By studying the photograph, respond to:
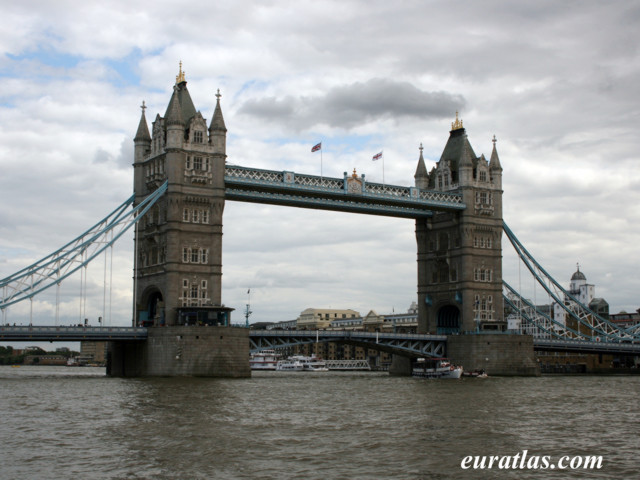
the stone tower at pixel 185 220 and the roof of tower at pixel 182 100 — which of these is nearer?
the stone tower at pixel 185 220

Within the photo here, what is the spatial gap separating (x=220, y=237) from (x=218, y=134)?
1125 cm

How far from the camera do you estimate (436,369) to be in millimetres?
103312

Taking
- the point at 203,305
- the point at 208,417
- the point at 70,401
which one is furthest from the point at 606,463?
the point at 203,305

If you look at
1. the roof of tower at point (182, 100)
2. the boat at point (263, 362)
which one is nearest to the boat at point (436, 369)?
the roof of tower at point (182, 100)

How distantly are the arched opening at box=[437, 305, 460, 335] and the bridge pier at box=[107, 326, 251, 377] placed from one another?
36.7 metres

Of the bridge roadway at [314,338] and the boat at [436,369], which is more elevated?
the bridge roadway at [314,338]

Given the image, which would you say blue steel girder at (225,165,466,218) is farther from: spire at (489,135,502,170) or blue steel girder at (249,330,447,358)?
blue steel girder at (249,330,447,358)

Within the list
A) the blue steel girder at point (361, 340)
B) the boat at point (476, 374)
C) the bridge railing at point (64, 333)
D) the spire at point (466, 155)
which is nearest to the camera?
the bridge railing at point (64, 333)

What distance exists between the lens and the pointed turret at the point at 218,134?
9444cm

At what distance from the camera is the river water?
33.9 meters

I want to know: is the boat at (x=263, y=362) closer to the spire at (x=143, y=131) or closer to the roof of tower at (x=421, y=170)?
the roof of tower at (x=421, y=170)

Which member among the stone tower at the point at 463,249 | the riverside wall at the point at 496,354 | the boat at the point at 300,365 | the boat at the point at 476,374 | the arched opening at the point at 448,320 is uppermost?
the stone tower at the point at 463,249

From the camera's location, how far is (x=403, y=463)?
115ft

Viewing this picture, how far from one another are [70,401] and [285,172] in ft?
145
